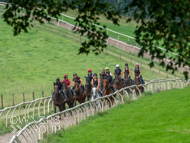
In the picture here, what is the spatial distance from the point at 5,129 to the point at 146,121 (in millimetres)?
5008

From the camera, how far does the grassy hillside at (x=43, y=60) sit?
121 feet

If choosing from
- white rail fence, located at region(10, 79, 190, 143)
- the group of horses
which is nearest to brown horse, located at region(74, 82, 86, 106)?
the group of horses

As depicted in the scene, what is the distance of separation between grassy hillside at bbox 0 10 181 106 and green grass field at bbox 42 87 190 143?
456 inches

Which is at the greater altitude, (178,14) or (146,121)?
(178,14)

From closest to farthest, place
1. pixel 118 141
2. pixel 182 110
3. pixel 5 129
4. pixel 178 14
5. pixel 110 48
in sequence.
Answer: pixel 178 14 → pixel 118 141 → pixel 5 129 → pixel 182 110 → pixel 110 48

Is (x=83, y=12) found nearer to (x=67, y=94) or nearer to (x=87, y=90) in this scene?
(x=67, y=94)

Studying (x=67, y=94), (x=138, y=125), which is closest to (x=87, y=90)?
(x=67, y=94)

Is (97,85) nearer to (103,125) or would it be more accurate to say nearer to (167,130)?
(103,125)

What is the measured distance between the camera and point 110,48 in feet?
165

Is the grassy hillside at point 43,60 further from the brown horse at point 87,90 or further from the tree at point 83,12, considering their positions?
the tree at point 83,12

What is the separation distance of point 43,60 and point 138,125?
89.2ft

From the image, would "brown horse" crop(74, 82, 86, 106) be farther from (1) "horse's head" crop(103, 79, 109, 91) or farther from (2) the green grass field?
(2) the green grass field

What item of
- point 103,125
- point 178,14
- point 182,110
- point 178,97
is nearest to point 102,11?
point 178,14

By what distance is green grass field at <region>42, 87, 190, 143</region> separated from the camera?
1535cm
